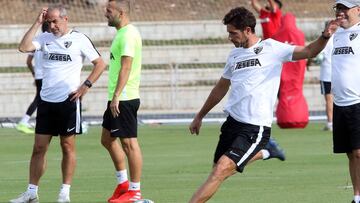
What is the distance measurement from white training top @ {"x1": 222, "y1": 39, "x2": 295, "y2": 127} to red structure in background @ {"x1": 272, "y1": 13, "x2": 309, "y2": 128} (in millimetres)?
11350

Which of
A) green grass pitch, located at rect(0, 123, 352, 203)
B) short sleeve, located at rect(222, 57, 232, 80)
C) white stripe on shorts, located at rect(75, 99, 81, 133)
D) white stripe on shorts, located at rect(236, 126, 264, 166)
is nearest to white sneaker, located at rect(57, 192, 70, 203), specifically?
green grass pitch, located at rect(0, 123, 352, 203)

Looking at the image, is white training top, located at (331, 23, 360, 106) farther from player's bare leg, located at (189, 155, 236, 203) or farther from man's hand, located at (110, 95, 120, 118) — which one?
man's hand, located at (110, 95, 120, 118)

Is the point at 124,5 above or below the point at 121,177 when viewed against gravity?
above

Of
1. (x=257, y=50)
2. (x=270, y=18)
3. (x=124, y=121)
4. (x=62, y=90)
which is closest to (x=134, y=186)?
(x=124, y=121)

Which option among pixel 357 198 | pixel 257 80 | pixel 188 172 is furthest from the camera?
pixel 188 172

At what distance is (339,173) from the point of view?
14.6 meters

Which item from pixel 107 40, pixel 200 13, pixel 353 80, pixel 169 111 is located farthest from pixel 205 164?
→ pixel 200 13

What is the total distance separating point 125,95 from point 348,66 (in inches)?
104

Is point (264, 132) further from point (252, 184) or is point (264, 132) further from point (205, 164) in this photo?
point (205, 164)

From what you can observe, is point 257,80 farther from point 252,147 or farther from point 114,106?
point 114,106

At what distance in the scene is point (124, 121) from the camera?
491 inches

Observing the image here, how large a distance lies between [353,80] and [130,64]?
2.51 m

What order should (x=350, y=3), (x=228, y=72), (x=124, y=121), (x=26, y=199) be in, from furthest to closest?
(x=124, y=121) < (x=26, y=199) < (x=350, y=3) < (x=228, y=72)

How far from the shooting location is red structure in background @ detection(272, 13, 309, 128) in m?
22.0
